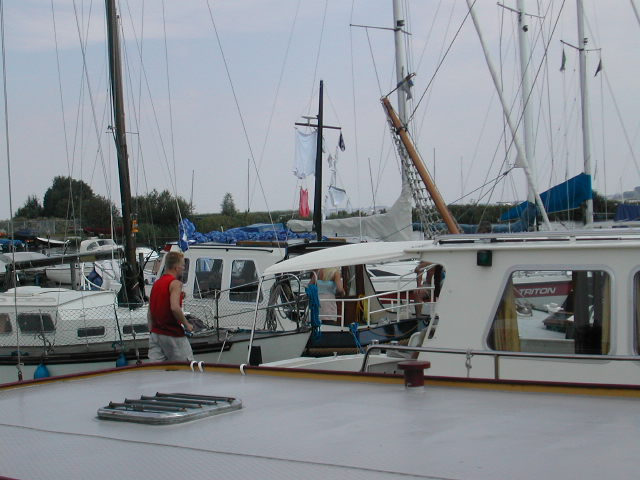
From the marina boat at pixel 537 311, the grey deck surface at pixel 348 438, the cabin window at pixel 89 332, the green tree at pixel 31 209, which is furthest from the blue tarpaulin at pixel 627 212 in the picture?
the green tree at pixel 31 209

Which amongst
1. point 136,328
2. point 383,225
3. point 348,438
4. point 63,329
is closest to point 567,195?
point 383,225

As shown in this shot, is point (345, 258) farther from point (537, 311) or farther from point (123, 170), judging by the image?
point (123, 170)

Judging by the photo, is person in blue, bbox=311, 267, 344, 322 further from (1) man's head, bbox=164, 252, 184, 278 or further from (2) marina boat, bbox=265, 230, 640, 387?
(2) marina boat, bbox=265, 230, 640, 387

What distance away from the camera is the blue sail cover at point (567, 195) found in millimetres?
16828

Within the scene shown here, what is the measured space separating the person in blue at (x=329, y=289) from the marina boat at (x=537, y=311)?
5.34m

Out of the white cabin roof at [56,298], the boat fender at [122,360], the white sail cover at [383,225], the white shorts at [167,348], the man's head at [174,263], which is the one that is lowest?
the boat fender at [122,360]

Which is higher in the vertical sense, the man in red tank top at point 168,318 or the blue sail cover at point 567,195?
the blue sail cover at point 567,195

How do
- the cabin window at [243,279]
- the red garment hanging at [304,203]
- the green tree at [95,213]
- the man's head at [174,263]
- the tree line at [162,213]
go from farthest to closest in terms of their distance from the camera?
1. the green tree at [95,213]
2. the red garment hanging at [304,203]
3. the tree line at [162,213]
4. the cabin window at [243,279]
5. the man's head at [174,263]

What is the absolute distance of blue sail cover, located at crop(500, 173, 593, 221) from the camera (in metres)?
16.8

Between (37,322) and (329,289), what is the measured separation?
4402 mm


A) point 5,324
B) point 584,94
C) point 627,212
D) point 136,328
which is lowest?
point 136,328

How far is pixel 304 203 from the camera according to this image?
2603 centimetres

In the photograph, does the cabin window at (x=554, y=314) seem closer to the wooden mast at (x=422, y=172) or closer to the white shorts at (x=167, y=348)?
the white shorts at (x=167, y=348)

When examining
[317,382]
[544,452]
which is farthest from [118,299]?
[544,452]
